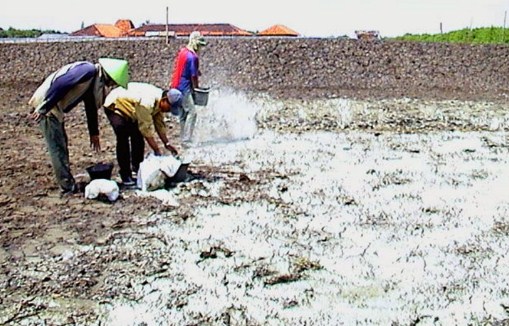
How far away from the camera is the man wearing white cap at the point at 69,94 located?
18.9 ft

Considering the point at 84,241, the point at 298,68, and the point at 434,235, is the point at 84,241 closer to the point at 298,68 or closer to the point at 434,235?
the point at 434,235

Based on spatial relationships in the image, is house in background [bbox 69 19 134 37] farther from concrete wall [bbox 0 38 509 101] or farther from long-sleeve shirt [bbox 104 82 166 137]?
long-sleeve shirt [bbox 104 82 166 137]

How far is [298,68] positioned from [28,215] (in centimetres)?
1310

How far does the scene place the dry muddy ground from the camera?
13.2 feet

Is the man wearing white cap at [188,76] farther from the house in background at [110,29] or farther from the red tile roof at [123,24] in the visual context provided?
the red tile roof at [123,24]

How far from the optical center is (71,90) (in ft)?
19.1

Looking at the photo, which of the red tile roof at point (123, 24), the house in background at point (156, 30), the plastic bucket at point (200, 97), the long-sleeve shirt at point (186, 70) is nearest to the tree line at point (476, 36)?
the house in background at point (156, 30)

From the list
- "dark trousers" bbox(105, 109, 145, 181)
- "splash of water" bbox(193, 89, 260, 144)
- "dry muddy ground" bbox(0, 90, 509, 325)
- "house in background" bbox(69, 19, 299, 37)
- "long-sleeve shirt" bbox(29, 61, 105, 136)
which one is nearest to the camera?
"dry muddy ground" bbox(0, 90, 509, 325)

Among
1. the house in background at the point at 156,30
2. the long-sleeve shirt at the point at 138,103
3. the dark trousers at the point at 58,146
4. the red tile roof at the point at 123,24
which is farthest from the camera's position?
the red tile roof at the point at 123,24

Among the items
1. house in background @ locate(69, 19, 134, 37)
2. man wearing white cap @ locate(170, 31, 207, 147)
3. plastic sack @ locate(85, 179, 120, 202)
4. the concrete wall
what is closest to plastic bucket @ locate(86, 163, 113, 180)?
plastic sack @ locate(85, 179, 120, 202)

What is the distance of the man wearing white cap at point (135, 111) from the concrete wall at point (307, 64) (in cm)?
942

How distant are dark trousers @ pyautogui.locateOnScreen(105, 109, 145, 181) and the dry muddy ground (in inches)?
13.8

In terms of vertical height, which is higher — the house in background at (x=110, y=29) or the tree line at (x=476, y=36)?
the tree line at (x=476, y=36)

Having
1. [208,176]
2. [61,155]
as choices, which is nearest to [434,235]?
[208,176]
